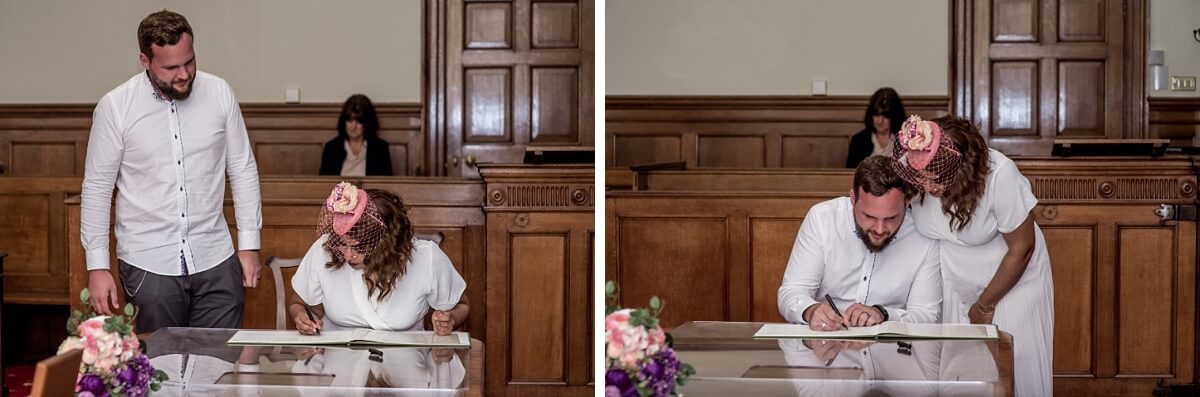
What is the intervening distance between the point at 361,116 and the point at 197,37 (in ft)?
3.92

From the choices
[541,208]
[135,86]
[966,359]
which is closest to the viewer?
[966,359]

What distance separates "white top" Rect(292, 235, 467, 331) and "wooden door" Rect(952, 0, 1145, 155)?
133cm

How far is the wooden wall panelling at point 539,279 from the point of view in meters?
3.20

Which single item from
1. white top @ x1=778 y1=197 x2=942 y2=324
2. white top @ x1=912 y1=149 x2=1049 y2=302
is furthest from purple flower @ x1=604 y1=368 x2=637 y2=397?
white top @ x1=912 y1=149 x2=1049 y2=302

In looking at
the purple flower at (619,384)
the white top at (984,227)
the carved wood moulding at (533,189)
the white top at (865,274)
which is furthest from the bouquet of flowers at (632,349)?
the white top at (984,227)

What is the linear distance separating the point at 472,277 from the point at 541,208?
0.25 meters

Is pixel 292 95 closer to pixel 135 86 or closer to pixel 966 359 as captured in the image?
pixel 135 86

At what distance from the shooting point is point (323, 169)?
3.80 metres

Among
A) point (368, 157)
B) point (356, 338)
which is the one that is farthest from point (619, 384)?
point (368, 157)

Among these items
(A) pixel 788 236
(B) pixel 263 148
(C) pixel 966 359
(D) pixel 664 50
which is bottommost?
(C) pixel 966 359

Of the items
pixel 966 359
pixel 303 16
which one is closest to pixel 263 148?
pixel 303 16

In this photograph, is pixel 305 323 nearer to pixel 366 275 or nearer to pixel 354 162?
pixel 366 275

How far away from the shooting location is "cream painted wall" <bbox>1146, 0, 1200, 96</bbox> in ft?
10.1

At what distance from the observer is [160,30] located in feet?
9.96
